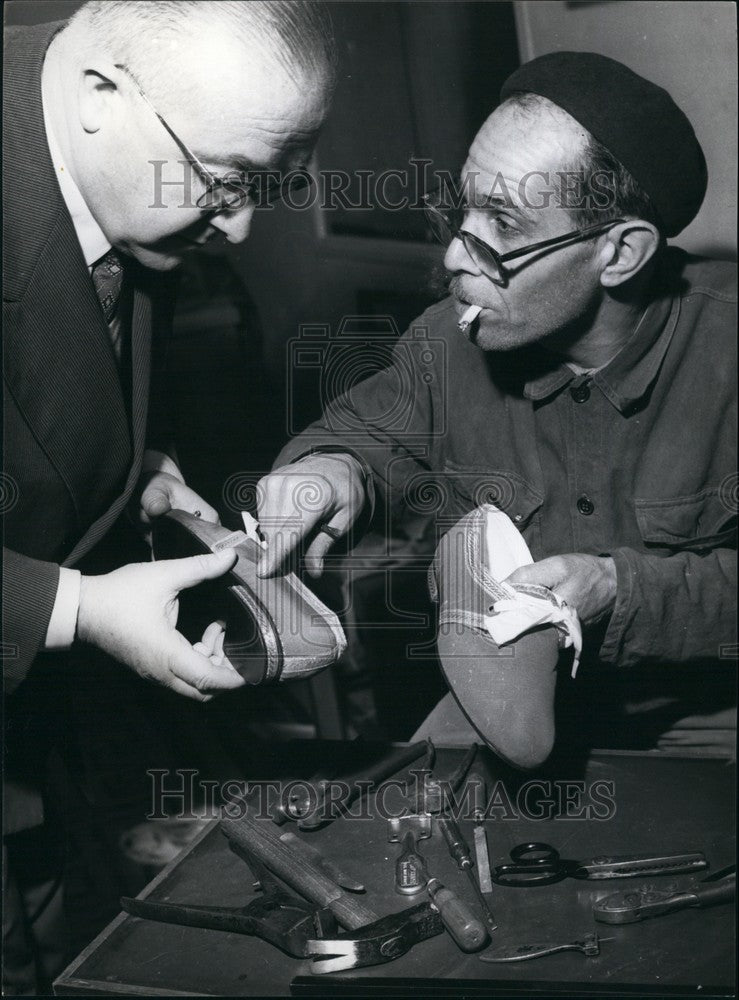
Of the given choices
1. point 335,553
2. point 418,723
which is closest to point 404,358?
point 335,553

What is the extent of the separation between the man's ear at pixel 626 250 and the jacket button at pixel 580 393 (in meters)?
0.14

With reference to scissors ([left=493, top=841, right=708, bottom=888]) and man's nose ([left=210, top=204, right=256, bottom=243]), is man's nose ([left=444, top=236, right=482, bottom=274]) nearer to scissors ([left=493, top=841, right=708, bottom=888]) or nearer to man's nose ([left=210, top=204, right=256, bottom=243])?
man's nose ([left=210, top=204, right=256, bottom=243])

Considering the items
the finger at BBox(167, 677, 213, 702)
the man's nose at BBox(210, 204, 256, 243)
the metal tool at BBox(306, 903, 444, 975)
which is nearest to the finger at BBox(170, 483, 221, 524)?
the finger at BBox(167, 677, 213, 702)

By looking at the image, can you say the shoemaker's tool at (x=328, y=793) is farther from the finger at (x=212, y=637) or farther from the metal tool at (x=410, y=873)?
the finger at (x=212, y=637)

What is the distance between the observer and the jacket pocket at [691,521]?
46.1 inches

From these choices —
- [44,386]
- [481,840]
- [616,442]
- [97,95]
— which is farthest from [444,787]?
[97,95]

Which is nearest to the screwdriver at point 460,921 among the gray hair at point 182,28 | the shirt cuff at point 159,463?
the shirt cuff at point 159,463

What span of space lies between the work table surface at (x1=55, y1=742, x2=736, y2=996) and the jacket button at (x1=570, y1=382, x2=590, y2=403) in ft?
1.72

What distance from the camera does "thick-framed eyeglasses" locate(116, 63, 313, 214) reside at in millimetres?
1056

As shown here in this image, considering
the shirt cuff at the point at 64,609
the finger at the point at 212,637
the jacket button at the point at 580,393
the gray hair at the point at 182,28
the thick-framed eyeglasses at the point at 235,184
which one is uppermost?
the gray hair at the point at 182,28

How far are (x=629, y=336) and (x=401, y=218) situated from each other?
36 centimetres

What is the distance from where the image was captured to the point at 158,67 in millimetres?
1026

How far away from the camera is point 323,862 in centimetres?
119

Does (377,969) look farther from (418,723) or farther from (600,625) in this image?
(600,625)
